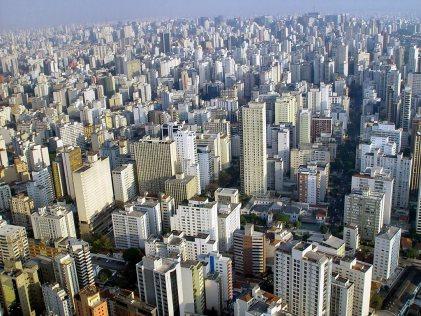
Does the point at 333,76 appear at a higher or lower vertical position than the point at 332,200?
higher

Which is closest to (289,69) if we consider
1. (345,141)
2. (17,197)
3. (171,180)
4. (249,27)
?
(345,141)

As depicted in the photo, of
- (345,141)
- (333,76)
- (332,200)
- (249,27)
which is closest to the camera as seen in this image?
(332,200)

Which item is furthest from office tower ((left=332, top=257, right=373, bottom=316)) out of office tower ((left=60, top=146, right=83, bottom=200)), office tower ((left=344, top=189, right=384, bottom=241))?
office tower ((left=60, top=146, right=83, bottom=200))

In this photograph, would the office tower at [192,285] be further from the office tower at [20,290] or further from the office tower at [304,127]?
the office tower at [304,127]

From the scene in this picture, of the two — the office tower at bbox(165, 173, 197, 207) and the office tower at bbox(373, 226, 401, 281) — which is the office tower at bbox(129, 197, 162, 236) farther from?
the office tower at bbox(373, 226, 401, 281)

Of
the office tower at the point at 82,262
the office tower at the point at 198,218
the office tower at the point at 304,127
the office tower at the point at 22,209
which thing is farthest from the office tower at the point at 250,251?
the office tower at the point at 304,127

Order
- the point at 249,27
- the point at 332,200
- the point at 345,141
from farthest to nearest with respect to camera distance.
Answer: the point at 249,27
the point at 345,141
the point at 332,200

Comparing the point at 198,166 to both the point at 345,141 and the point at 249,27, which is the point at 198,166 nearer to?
the point at 345,141

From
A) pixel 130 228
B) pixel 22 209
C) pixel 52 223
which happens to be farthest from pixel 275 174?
pixel 22 209
